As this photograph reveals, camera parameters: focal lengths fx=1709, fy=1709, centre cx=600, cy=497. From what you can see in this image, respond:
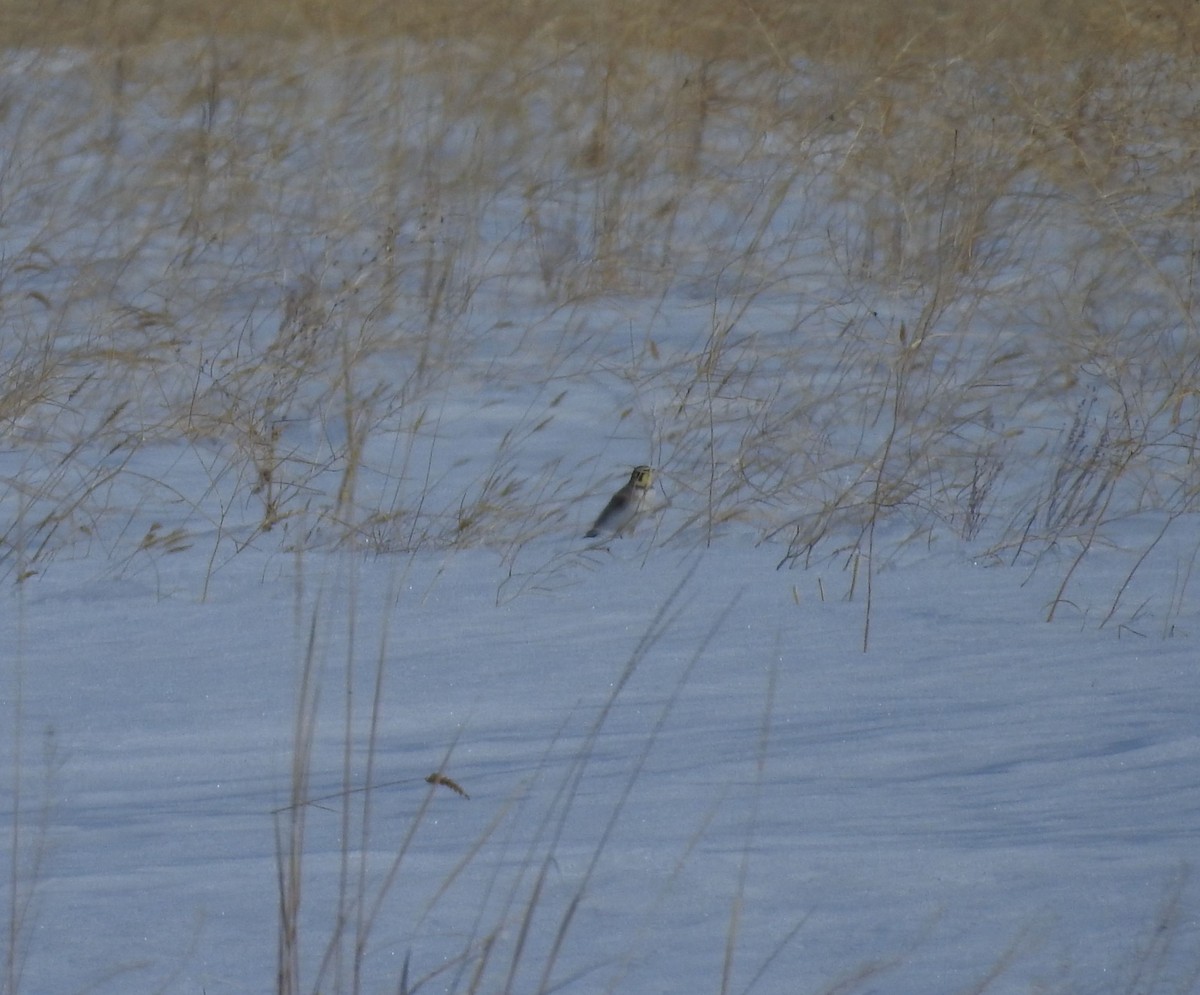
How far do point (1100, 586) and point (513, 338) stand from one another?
2396mm

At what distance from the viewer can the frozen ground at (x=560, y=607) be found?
1.48m

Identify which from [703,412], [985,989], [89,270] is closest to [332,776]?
[985,989]

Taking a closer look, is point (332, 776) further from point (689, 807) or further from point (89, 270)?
point (89, 270)

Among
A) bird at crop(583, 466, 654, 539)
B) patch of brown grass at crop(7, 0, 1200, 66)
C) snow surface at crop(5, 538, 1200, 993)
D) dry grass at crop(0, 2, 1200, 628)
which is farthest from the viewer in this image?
patch of brown grass at crop(7, 0, 1200, 66)

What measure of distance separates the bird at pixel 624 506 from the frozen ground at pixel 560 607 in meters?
0.07

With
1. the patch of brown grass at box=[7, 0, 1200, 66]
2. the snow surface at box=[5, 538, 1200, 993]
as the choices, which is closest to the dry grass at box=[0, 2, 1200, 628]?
the patch of brown grass at box=[7, 0, 1200, 66]

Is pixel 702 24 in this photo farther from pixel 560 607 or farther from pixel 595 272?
pixel 560 607

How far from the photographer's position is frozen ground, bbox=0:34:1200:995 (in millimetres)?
1482

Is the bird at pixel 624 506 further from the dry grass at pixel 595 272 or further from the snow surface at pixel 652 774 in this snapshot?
the snow surface at pixel 652 774

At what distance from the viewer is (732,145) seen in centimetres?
661

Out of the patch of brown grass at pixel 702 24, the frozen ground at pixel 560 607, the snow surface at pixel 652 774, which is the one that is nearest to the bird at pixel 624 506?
the frozen ground at pixel 560 607

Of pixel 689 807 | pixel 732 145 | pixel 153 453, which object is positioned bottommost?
pixel 153 453

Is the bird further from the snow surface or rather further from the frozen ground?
the snow surface

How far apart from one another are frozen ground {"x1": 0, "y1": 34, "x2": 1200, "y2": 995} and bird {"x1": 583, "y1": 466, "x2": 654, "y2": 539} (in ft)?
0.24
